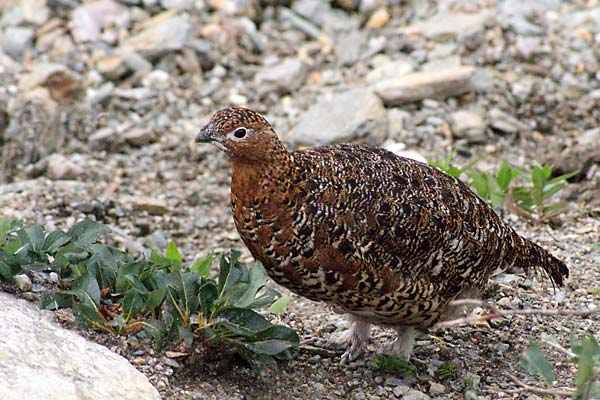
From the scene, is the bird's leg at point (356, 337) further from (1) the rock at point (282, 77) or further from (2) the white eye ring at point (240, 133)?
(1) the rock at point (282, 77)

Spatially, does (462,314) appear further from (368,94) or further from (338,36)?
(338,36)

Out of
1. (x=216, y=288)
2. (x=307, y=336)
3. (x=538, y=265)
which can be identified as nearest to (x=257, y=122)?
(x=216, y=288)

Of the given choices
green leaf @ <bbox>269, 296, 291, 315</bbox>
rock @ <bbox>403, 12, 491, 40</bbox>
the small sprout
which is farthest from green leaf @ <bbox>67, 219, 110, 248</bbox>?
rock @ <bbox>403, 12, 491, 40</bbox>

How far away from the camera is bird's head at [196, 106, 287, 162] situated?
14.9 ft

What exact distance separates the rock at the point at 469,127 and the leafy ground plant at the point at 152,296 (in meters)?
4.19

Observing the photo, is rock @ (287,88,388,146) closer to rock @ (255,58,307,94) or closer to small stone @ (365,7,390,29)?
rock @ (255,58,307,94)

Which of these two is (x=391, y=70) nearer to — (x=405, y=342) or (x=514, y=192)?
(x=514, y=192)

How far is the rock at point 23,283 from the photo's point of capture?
15.3 feet

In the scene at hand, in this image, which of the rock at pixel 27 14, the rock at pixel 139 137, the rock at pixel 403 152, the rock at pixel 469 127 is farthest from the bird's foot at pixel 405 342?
the rock at pixel 27 14

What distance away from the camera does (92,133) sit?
28.2 ft

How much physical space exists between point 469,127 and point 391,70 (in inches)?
47.5

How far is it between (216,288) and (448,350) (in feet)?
5.49

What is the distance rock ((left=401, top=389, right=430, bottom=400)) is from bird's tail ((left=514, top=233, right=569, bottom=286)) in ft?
3.42

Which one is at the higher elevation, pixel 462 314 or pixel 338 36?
pixel 338 36
